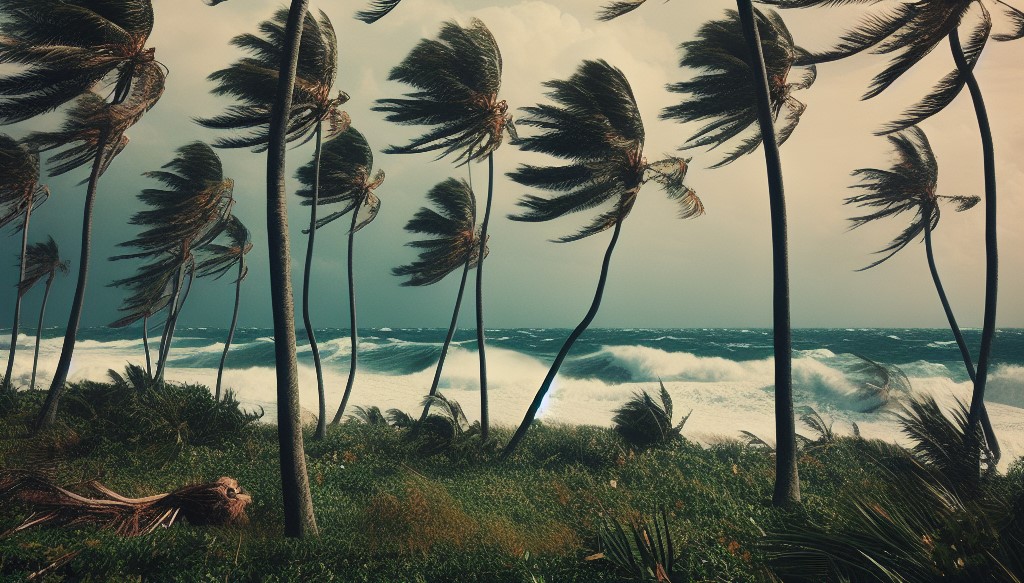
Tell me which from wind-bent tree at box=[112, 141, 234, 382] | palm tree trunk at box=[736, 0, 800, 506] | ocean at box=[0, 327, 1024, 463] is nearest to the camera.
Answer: palm tree trunk at box=[736, 0, 800, 506]

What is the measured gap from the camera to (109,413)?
11.0 m

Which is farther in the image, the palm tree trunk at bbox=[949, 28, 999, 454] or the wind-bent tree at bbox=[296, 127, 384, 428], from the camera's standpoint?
the wind-bent tree at bbox=[296, 127, 384, 428]

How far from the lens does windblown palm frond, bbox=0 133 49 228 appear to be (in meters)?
14.6

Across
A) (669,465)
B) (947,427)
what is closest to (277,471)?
(669,465)

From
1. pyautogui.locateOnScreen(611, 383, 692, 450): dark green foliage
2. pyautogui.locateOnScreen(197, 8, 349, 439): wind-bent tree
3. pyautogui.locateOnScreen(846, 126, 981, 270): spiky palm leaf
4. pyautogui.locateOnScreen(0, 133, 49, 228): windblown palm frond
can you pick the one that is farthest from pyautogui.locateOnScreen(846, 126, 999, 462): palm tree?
pyautogui.locateOnScreen(0, 133, 49, 228): windblown palm frond

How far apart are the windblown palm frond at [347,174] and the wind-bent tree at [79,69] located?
5.13m

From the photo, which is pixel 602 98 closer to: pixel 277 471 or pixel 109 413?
pixel 277 471

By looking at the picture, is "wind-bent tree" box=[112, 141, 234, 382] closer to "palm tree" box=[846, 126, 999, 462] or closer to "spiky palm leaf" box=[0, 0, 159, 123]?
"spiky palm leaf" box=[0, 0, 159, 123]

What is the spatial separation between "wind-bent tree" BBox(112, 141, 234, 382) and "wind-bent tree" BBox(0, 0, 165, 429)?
3948 millimetres

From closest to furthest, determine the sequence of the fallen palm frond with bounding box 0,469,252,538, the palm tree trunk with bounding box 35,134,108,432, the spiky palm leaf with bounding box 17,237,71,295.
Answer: the fallen palm frond with bounding box 0,469,252,538, the palm tree trunk with bounding box 35,134,108,432, the spiky palm leaf with bounding box 17,237,71,295

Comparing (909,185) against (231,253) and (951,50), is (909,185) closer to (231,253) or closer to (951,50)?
(951,50)

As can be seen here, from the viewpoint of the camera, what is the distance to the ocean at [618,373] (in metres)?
28.3

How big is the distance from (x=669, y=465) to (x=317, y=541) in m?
7.43

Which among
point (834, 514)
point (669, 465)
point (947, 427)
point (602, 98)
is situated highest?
point (602, 98)
